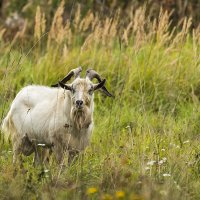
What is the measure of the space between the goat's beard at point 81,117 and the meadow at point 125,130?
0.26 meters

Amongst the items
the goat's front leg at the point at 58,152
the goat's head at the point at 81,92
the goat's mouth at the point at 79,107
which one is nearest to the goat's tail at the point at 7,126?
Answer: the goat's front leg at the point at 58,152

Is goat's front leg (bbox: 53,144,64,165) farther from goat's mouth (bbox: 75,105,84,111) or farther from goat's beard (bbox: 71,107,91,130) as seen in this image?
goat's mouth (bbox: 75,105,84,111)

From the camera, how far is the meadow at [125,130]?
6242mm

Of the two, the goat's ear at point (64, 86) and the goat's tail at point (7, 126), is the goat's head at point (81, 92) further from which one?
the goat's tail at point (7, 126)

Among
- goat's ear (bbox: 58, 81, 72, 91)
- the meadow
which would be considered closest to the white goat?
goat's ear (bbox: 58, 81, 72, 91)

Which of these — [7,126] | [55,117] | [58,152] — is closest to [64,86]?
[55,117]

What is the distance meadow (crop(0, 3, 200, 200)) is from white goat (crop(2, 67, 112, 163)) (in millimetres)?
166

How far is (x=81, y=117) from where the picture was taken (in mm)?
7840

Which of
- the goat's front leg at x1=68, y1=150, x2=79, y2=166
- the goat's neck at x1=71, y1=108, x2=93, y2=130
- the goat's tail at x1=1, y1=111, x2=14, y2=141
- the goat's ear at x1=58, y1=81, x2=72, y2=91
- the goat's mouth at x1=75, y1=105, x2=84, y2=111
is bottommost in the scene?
the goat's front leg at x1=68, y1=150, x2=79, y2=166

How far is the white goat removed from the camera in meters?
7.80

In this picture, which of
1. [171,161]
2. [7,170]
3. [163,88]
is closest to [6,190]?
[7,170]

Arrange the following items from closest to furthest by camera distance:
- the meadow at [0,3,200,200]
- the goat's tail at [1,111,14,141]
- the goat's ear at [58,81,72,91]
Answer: the meadow at [0,3,200,200] < the goat's ear at [58,81,72,91] < the goat's tail at [1,111,14,141]

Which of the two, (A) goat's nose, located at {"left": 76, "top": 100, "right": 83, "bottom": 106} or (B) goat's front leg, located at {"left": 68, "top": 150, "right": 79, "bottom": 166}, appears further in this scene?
(B) goat's front leg, located at {"left": 68, "top": 150, "right": 79, "bottom": 166}

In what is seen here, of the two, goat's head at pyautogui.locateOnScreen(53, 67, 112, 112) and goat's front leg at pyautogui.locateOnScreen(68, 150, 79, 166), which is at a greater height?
goat's head at pyautogui.locateOnScreen(53, 67, 112, 112)
